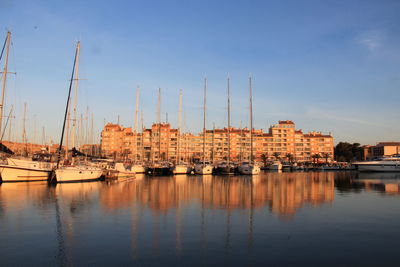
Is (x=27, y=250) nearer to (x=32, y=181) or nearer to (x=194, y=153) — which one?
(x=32, y=181)

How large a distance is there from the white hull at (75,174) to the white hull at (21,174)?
8.93 ft

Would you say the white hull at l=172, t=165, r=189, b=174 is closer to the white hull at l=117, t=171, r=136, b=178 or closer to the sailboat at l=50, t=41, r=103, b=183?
the white hull at l=117, t=171, r=136, b=178

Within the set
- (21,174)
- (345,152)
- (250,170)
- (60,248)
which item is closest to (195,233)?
(60,248)

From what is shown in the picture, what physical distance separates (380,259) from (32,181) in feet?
117

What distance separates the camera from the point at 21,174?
36.6 meters

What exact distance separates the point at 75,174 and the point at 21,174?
17.5ft

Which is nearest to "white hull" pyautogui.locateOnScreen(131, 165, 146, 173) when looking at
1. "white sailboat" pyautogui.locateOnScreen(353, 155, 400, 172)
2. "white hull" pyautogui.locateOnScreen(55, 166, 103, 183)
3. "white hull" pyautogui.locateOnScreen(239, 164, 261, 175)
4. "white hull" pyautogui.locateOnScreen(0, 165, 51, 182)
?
"white hull" pyautogui.locateOnScreen(239, 164, 261, 175)

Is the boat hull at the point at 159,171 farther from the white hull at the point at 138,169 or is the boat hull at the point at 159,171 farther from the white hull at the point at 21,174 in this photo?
the white hull at the point at 21,174

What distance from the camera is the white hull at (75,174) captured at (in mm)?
36625

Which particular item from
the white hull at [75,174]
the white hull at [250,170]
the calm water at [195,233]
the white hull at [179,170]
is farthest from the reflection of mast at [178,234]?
the white hull at [250,170]

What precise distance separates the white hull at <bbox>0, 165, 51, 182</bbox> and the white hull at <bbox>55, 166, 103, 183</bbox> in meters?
2.72

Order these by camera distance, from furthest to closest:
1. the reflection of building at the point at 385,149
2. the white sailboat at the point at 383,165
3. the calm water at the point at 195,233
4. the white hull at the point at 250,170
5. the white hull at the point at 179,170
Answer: the reflection of building at the point at 385,149 → the white sailboat at the point at 383,165 → the white hull at the point at 250,170 → the white hull at the point at 179,170 → the calm water at the point at 195,233

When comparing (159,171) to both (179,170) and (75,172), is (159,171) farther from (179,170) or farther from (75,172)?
(75,172)

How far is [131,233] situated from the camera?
1388 centimetres
